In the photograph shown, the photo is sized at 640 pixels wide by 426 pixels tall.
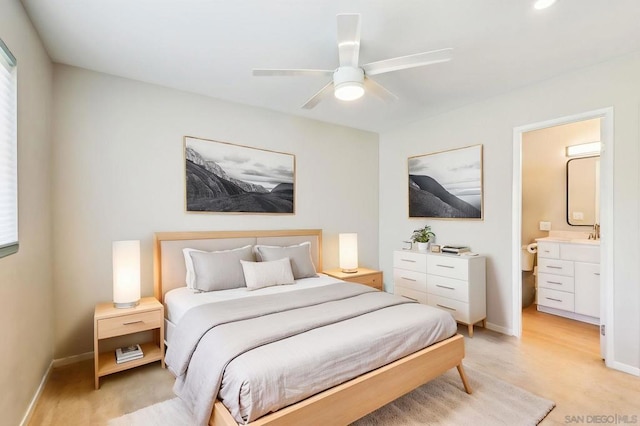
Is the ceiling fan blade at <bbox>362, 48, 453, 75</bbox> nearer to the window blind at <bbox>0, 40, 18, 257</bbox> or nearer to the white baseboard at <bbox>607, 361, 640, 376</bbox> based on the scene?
the window blind at <bbox>0, 40, 18, 257</bbox>

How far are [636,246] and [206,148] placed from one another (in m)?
4.06

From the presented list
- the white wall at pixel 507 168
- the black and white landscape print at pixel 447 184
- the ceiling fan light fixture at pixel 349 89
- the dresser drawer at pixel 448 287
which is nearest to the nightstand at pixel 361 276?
the dresser drawer at pixel 448 287

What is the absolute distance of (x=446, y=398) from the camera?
2.20 meters

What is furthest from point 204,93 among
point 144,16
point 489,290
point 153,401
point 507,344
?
point 507,344

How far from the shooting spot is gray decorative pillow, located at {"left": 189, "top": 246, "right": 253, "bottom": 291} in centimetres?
284

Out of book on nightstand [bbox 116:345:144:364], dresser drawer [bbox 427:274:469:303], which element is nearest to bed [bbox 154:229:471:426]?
book on nightstand [bbox 116:345:144:364]

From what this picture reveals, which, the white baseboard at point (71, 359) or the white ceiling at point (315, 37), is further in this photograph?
the white baseboard at point (71, 359)

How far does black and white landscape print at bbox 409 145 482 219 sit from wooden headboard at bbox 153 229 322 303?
1956 mm

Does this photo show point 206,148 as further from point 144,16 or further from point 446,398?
point 446,398

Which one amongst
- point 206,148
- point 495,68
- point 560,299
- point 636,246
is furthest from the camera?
point 560,299

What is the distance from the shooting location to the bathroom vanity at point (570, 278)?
11.8 ft

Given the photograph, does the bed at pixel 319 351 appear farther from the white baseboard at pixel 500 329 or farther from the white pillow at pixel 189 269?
the white baseboard at pixel 500 329

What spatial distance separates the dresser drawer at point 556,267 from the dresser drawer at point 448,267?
1516mm

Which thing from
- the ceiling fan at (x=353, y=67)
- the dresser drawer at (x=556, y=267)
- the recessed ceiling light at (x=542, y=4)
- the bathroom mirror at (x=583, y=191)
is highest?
the recessed ceiling light at (x=542, y=4)
